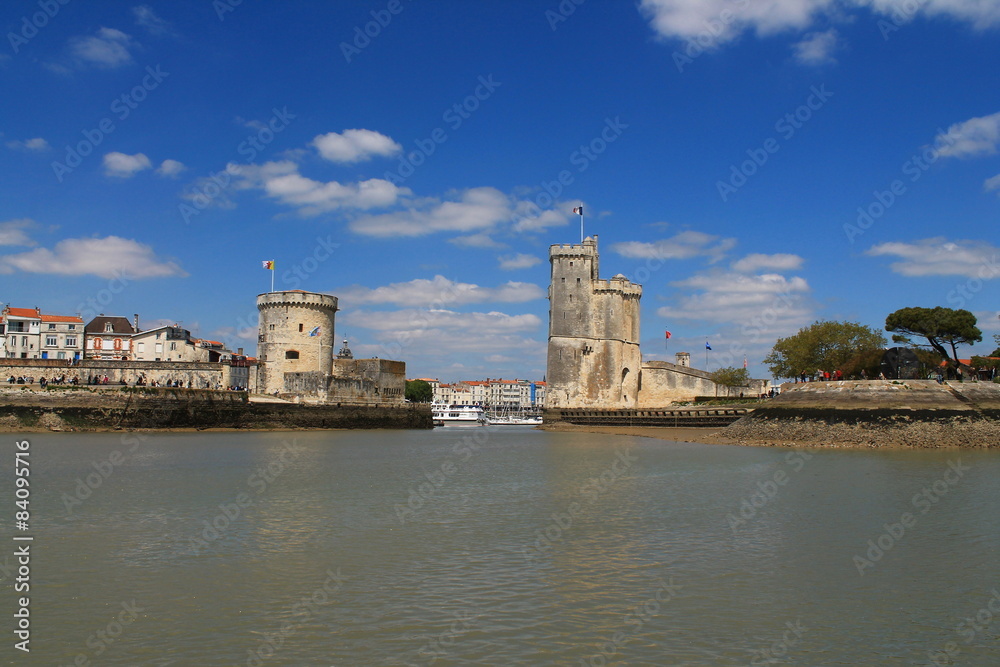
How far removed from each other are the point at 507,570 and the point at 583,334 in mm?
44566

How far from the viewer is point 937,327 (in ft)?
125

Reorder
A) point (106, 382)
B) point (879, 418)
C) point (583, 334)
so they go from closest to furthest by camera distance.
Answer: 1. point (879, 418)
2. point (106, 382)
3. point (583, 334)

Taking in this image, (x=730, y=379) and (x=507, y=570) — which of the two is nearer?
(x=507, y=570)

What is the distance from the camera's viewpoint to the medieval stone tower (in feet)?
173

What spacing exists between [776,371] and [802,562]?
41311 mm

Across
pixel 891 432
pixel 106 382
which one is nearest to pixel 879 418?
pixel 891 432

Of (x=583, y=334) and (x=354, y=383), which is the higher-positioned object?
(x=583, y=334)

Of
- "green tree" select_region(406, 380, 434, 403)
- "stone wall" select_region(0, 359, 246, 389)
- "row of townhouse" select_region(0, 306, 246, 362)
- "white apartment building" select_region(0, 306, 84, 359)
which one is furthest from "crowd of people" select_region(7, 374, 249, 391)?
"green tree" select_region(406, 380, 434, 403)

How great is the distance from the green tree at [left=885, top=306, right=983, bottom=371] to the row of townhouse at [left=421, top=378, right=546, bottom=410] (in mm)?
97079

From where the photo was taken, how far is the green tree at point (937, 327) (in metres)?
37.5

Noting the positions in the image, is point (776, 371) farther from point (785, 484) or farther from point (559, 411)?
point (785, 484)

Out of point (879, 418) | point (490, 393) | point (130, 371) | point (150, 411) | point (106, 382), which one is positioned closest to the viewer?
point (879, 418)

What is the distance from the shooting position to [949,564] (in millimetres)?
9062

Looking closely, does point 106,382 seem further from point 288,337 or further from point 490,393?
point 490,393
